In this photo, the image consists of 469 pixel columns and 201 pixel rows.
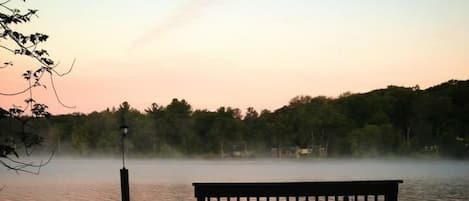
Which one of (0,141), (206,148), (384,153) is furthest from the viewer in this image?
(206,148)

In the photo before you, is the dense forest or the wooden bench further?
the dense forest

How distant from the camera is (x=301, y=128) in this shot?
8944 cm

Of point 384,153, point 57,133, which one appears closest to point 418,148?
point 384,153

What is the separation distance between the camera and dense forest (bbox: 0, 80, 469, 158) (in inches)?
3209

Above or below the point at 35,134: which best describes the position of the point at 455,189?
below

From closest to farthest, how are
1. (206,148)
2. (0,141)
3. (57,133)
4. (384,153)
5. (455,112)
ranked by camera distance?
(0,141) < (455,112) < (384,153) < (57,133) < (206,148)

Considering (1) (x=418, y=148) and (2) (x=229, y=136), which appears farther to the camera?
(2) (x=229, y=136)

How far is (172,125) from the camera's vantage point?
314 ft

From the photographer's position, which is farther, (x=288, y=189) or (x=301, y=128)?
(x=301, y=128)

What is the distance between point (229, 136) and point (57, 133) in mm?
25161

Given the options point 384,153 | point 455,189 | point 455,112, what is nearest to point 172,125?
point 384,153

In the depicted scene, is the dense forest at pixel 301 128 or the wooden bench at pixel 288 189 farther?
the dense forest at pixel 301 128

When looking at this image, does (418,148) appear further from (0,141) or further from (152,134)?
(0,141)

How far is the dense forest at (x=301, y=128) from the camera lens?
81500mm
